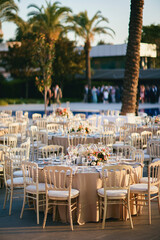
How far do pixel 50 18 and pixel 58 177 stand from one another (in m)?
33.7

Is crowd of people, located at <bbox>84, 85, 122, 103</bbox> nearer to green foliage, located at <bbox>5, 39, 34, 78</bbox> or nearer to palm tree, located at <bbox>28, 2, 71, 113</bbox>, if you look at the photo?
palm tree, located at <bbox>28, 2, 71, 113</bbox>

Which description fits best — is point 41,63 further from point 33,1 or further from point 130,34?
point 33,1

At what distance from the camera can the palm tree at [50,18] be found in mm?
39469

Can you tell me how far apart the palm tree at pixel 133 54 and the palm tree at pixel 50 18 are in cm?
2209

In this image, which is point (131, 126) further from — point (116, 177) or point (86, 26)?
point (86, 26)

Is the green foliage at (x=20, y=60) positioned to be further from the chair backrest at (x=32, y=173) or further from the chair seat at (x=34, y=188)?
the chair seat at (x=34, y=188)

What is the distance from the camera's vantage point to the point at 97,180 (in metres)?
7.45

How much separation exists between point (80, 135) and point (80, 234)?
19.1 ft

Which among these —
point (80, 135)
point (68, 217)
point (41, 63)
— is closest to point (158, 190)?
point (68, 217)

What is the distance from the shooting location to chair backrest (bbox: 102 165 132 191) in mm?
7091

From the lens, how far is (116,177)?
7434 mm

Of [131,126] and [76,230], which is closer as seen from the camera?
[76,230]

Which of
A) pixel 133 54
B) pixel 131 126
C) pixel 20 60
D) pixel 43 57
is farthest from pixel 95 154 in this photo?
pixel 20 60

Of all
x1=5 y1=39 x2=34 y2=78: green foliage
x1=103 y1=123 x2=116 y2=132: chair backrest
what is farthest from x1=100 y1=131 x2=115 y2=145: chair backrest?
x1=5 y1=39 x2=34 y2=78: green foliage
